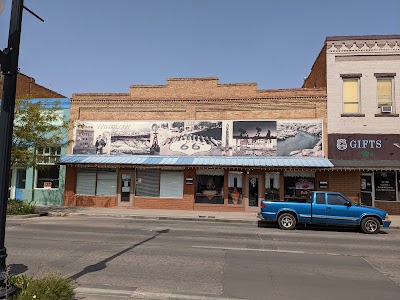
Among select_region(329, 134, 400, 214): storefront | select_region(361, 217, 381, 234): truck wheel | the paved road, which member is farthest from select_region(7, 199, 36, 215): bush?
select_region(329, 134, 400, 214): storefront

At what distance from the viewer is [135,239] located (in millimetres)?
11406

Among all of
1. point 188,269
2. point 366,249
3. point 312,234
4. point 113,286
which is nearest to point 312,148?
point 312,234

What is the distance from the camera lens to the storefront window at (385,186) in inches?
806

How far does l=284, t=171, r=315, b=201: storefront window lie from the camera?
69.0ft

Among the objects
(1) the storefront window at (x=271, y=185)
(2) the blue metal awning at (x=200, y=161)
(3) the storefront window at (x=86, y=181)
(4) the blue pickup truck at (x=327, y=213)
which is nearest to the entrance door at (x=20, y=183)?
(2) the blue metal awning at (x=200, y=161)

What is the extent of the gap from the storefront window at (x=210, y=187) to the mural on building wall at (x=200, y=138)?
1.30 meters

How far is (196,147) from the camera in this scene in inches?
878

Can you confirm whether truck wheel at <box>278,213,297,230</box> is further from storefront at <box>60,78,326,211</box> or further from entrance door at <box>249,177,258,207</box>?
entrance door at <box>249,177,258,207</box>

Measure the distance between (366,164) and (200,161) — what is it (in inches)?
383

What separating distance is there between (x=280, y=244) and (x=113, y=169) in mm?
14557

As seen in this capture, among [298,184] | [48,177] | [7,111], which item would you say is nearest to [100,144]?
[48,177]

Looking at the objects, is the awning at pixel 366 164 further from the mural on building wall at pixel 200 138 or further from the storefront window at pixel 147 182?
the storefront window at pixel 147 182

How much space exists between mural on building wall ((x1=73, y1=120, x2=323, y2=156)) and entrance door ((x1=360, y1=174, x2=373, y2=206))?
3.11 meters

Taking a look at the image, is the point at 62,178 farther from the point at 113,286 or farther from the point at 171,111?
the point at 113,286
